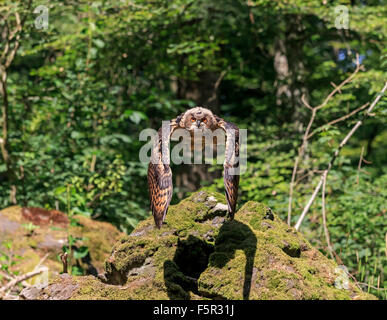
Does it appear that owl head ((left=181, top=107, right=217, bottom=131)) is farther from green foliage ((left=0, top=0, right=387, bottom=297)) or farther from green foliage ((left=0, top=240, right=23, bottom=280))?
green foliage ((left=0, top=0, right=387, bottom=297))

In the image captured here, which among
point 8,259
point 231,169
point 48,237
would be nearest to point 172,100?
point 48,237

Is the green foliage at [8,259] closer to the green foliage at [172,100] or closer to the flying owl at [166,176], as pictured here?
the green foliage at [172,100]

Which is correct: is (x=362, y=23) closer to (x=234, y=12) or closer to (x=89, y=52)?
(x=234, y=12)

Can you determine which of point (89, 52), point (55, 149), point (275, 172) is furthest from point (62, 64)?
point (275, 172)

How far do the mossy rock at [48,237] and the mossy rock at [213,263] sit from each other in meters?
1.91

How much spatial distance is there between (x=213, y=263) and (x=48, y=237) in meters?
3.49

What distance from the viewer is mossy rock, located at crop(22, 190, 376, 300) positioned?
3.15 metres

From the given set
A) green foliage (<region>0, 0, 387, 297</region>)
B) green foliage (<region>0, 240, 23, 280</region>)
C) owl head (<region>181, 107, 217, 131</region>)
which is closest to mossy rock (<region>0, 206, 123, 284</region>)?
green foliage (<region>0, 240, 23, 280</region>)

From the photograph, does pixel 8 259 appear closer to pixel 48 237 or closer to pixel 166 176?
pixel 48 237

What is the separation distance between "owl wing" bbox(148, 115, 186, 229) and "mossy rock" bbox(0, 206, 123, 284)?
287cm

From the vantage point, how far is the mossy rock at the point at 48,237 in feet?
18.8

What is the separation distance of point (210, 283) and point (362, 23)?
23.2ft

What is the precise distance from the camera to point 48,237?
6.20 m

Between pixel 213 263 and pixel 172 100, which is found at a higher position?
pixel 172 100
